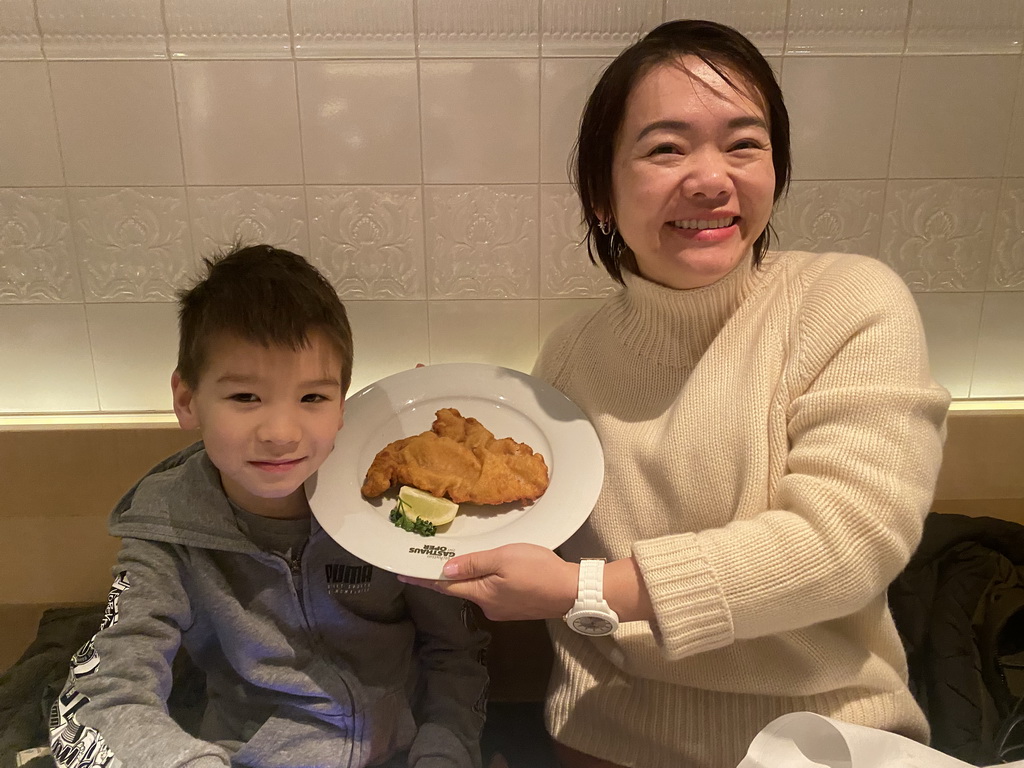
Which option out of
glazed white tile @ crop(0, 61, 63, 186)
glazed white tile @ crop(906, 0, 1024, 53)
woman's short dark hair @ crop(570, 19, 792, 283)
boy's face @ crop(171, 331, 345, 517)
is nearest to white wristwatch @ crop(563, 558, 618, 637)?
boy's face @ crop(171, 331, 345, 517)

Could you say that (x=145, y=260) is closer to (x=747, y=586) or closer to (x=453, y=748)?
(x=453, y=748)

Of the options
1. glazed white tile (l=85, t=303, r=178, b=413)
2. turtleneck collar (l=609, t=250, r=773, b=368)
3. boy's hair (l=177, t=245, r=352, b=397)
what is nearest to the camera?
boy's hair (l=177, t=245, r=352, b=397)

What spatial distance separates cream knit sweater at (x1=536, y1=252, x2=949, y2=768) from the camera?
84cm

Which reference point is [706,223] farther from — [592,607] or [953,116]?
[953,116]

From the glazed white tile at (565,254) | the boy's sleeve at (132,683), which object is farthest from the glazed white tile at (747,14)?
the boy's sleeve at (132,683)

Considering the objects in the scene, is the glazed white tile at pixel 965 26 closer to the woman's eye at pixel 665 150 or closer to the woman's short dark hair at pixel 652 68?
→ the woman's short dark hair at pixel 652 68

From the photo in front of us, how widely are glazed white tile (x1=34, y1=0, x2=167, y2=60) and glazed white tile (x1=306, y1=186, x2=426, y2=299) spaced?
0.43 meters

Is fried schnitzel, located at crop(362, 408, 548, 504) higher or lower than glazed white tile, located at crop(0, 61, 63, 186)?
lower

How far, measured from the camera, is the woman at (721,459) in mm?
848

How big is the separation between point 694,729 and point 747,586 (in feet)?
0.98

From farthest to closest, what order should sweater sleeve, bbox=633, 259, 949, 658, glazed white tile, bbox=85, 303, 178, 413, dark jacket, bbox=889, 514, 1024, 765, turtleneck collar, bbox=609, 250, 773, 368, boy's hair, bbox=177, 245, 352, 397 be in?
glazed white tile, bbox=85, 303, 178, 413 → dark jacket, bbox=889, 514, 1024, 765 → turtleneck collar, bbox=609, 250, 773, 368 → boy's hair, bbox=177, 245, 352, 397 → sweater sleeve, bbox=633, 259, 949, 658

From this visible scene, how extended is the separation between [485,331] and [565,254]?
26cm

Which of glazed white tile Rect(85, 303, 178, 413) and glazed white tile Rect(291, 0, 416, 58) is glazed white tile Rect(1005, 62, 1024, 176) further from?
glazed white tile Rect(85, 303, 178, 413)

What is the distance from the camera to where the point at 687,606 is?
843mm
